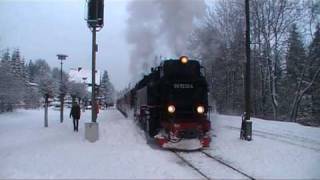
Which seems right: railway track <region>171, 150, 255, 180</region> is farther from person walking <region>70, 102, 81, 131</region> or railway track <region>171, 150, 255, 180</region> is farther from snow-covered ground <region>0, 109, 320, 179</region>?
person walking <region>70, 102, 81, 131</region>

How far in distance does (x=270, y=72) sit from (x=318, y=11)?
287 inches

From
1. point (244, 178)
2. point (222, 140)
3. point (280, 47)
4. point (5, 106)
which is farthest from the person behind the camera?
point (5, 106)

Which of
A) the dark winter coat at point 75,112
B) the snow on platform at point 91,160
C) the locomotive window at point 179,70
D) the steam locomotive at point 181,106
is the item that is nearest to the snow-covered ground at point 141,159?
the snow on platform at point 91,160

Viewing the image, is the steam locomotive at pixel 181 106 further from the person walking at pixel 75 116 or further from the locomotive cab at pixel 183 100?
the person walking at pixel 75 116

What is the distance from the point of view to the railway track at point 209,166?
41.5 ft

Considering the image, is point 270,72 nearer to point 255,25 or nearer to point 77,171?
point 255,25

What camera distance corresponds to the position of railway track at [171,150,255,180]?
1265cm

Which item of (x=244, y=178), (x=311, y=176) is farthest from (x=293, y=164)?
(x=244, y=178)

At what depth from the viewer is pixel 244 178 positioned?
1221cm

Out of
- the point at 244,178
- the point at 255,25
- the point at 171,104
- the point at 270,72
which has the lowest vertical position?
the point at 244,178

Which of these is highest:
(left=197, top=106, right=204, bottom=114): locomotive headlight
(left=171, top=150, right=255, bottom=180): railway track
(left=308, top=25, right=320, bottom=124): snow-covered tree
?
(left=308, top=25, right=320, bottom=124): snow-covered tree

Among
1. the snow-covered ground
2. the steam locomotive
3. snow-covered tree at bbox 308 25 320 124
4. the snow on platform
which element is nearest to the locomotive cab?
the steam locomotive

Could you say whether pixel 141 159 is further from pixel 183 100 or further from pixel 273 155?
pixel 183 100

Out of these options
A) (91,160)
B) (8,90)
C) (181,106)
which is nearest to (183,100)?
(181,106)
